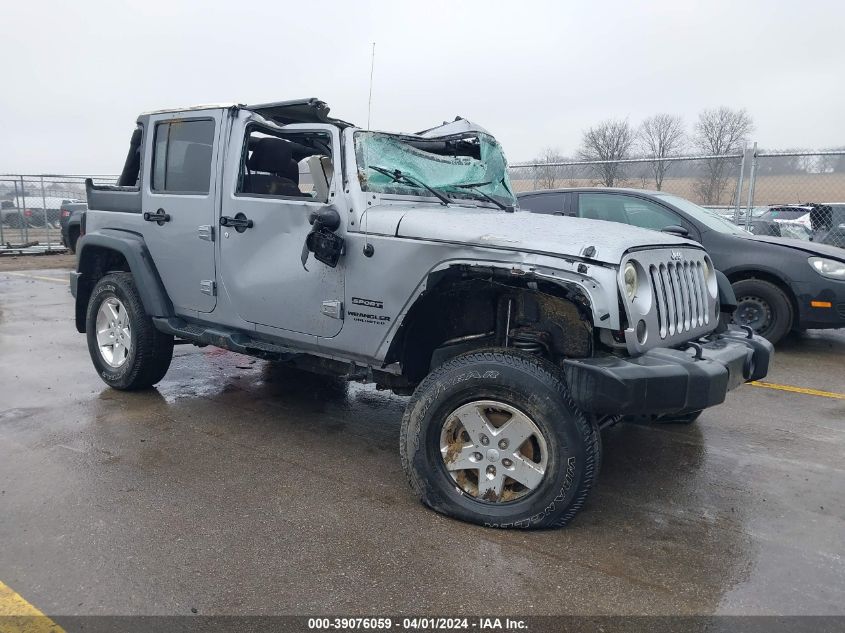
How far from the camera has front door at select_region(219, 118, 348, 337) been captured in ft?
12.8

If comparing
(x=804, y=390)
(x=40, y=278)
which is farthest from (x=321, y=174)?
(x=40, y=278)

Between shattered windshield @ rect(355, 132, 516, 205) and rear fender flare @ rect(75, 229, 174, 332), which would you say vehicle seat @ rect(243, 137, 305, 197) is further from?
rear fender flare @ rect(75, 229, 174, 332)

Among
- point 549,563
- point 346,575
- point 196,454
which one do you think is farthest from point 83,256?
point 549,563

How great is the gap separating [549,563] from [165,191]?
3.73 meters

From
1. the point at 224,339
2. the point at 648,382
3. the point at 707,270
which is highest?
the point at 707,270

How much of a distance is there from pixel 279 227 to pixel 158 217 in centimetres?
132

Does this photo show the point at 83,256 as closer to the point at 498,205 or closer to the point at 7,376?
the point at 7,376

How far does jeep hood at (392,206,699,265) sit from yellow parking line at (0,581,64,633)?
2269mm

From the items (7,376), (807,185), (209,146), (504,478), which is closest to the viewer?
(504,478)

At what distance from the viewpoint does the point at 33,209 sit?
62.0ft

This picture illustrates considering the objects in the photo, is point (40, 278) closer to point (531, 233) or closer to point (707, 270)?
point (531, 233)

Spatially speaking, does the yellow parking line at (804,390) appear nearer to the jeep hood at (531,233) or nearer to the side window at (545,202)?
the jeep hood at (531,233)

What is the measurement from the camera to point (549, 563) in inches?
113

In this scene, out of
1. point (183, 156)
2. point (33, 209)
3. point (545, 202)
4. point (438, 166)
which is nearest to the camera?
point (438, 166)
